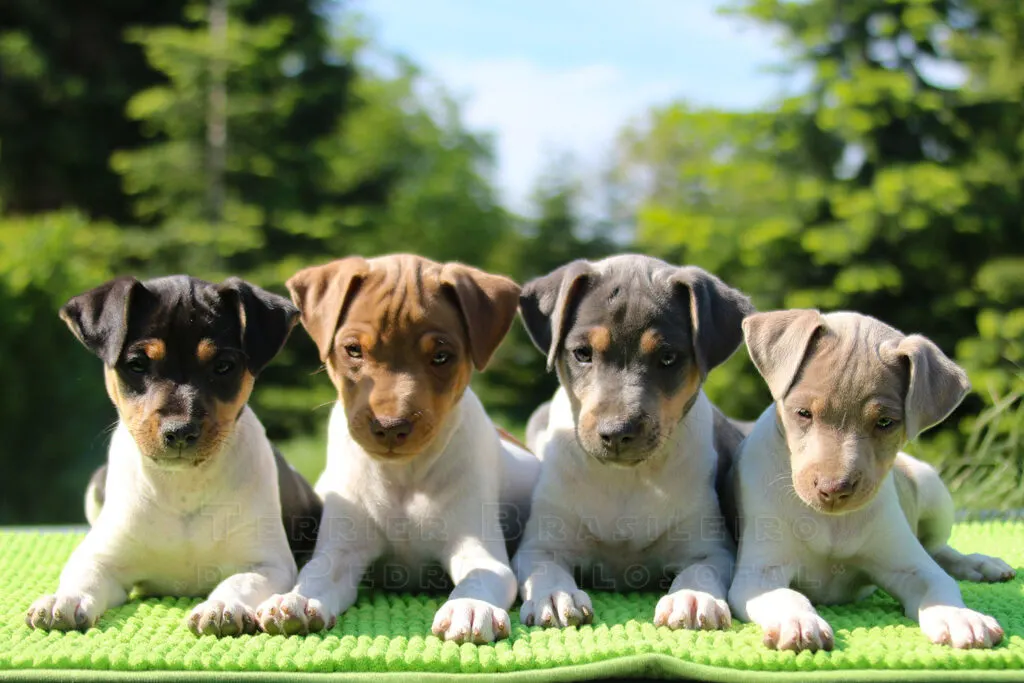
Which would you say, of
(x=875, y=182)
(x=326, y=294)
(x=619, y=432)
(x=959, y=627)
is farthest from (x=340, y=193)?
(x=959, y=627)

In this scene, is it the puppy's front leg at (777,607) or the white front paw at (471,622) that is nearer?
the puppy's front leg at (777,607)

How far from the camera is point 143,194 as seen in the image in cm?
2083

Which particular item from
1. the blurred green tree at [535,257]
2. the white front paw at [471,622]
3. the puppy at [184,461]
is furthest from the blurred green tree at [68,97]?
the white front paw at [471,622]

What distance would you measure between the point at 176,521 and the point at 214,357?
800mm

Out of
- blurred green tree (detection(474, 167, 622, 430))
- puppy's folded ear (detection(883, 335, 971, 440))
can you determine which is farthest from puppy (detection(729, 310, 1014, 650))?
blurred green tree (detection(474, 167, 622, 430))

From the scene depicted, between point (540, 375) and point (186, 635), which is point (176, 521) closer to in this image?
point (186, 635)

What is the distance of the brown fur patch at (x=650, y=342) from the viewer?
480 centimetres

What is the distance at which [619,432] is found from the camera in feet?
15.1

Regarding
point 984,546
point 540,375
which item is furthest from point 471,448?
point 540,375

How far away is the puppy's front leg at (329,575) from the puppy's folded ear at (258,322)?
867 millimetres

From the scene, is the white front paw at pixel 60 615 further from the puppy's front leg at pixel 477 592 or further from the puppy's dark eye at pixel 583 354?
the puppy's dark eye at pixel 583 354

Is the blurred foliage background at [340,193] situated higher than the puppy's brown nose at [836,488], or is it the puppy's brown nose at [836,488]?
the puppy's brown nose at [836,488]

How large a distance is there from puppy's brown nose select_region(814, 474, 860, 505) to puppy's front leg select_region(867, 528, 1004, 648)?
515mm

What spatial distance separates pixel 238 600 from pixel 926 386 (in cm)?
298
